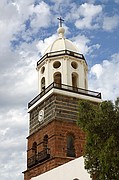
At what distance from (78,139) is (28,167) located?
4.42 metres

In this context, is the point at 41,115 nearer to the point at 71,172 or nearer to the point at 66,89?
the point at 66,89

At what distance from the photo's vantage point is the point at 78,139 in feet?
88.3

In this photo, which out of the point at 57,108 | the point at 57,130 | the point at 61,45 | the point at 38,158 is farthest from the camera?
the point at 61,45

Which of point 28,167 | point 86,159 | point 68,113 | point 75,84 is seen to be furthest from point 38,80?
point 86,159

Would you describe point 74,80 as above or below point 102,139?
above

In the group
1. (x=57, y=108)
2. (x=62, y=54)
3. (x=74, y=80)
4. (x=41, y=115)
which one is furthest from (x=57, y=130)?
(x=62, y=54)

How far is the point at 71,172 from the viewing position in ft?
67.3

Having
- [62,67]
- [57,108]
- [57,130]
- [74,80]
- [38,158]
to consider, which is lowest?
[38,158]

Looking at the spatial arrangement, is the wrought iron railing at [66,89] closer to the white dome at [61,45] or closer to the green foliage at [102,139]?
the white dome at [61,45]

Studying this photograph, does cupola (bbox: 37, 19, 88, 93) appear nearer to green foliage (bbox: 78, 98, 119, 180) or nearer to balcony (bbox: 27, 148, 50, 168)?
balcony (bbox: 27, 148, 50, 168)

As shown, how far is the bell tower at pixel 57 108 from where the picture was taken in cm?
2619

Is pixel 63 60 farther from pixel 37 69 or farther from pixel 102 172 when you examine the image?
pixel 102 172

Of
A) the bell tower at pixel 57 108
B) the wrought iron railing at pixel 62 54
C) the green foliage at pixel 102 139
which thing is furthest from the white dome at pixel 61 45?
the green foliage at pixel 102 139

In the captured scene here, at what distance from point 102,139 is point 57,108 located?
42.9ft
